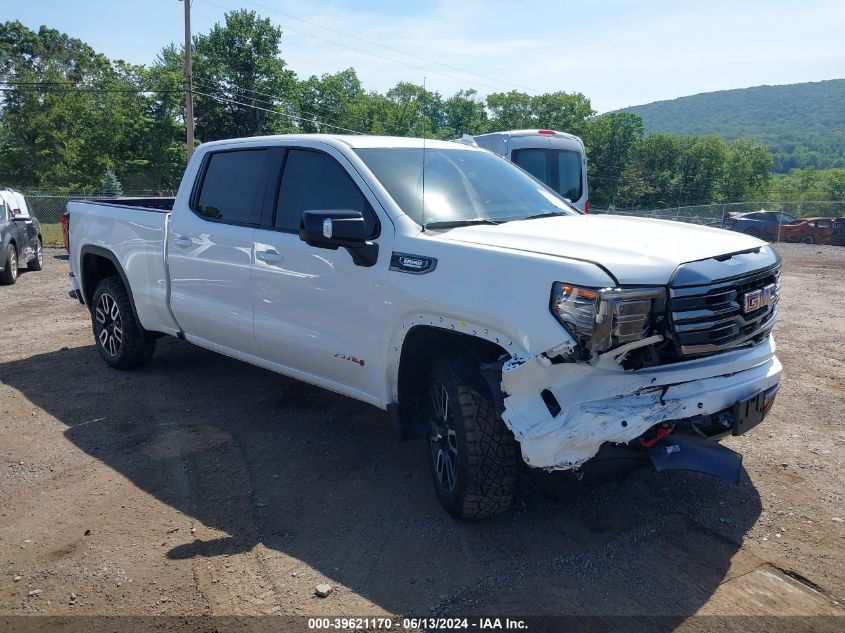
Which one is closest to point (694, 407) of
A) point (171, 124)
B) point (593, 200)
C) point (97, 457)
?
point (97, 457)

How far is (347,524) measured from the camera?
3.94m

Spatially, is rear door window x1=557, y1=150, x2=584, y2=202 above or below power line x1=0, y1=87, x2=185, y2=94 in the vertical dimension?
below

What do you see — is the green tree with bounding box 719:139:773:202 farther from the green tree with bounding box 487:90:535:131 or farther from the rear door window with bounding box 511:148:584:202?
the rear door window with bounding box 511:148:584:202

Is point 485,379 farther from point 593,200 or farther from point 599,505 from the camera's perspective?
point 593,200

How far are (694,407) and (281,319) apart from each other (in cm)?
264

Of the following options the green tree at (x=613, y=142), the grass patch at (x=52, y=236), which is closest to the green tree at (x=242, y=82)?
the grass patch at (x=52, y=236)

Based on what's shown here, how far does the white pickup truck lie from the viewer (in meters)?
3.19

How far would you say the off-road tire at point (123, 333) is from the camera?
6.50 meters

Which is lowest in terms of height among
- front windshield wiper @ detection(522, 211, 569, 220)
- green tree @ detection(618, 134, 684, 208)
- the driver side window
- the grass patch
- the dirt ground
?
the dirt ground

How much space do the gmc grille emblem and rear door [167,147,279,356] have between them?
311 centimetres

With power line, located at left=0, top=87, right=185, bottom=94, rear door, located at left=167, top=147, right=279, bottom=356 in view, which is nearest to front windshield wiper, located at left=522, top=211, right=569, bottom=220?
rear door, located at left=167, top=147, right=279, bottom=356

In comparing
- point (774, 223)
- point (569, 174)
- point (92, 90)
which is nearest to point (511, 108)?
point (92, 90)

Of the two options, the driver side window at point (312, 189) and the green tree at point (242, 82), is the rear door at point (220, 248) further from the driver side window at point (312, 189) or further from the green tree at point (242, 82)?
the green tree at point (242, 82)

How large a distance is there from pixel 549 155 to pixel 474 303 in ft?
33.6
